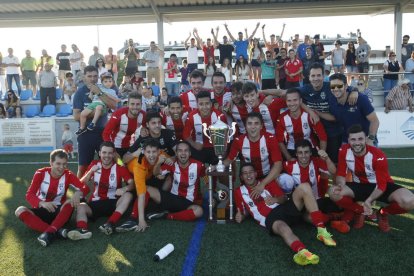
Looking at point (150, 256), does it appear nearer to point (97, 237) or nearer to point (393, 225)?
point (97, 237)

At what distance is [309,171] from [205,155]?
1.60 meters

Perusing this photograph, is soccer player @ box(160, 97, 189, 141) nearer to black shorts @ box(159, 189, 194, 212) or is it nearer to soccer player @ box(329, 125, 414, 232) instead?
black shorts @ box(159, 189, 194, 212)

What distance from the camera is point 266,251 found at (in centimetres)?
395

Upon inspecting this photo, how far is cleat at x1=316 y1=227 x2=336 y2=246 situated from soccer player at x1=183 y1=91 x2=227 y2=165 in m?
2.04

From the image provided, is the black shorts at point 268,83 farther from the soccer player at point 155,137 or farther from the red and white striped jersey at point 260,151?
the red and white striped jersey at point 260,151

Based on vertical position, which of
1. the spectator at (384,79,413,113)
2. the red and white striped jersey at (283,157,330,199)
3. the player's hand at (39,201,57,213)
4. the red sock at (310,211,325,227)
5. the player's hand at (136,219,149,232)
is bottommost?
the player's hand at (136,219,149,232)

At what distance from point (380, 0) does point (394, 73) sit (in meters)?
3.31

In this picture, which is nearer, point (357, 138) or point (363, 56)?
point (357, 138)

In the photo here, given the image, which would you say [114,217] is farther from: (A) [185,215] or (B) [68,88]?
(B) [68,88]

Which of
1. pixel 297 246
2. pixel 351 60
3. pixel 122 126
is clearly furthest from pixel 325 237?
pixel 351 60

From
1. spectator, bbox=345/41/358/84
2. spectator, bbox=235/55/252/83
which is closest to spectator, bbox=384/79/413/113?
spectator, bbox=345/41/358/84

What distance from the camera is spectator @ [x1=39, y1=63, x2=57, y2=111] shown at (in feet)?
44.1

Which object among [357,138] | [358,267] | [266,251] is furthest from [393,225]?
[266,251]

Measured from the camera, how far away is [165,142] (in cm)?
546
